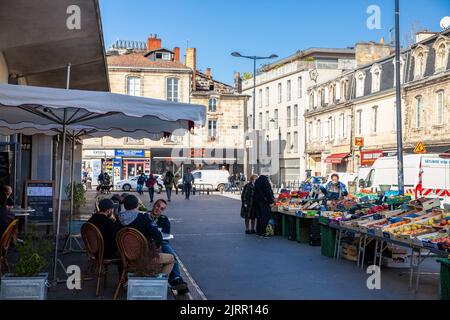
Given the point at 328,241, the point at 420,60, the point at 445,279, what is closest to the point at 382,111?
the point at 420,60

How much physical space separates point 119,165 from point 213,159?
8969mm

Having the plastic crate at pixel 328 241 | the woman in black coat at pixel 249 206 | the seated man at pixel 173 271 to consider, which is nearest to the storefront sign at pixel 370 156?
the woman in black coat at pixel 249 206

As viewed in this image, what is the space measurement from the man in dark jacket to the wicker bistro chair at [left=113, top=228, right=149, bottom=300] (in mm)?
7825

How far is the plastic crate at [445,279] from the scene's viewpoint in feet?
23.1

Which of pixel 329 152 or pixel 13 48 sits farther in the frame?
pixel 329 152

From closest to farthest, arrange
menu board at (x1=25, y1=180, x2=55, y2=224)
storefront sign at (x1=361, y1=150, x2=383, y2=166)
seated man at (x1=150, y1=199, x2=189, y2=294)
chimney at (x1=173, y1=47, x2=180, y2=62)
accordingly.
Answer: seated man at (x1=150, y1=199, x2=189, y2=294), menu board at (x1=25, y1=180, x2=55, y2=224), storefront sign at (x1=361, y1=150, x2=383, y2=166), chimney at (x1=173, y1=47, x2=180, y2=62)

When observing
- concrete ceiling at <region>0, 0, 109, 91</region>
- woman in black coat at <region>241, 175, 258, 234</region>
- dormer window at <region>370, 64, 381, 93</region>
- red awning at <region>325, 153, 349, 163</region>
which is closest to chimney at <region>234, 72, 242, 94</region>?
red awning at <region>325, 153, 349, 163</region>

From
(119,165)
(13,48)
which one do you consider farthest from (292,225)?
(119,165)

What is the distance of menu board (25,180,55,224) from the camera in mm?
13734

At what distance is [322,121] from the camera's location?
5091cm

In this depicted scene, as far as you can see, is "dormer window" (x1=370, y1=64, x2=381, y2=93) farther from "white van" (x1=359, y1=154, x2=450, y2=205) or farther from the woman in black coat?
the woman in black coat

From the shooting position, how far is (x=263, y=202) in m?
14.9

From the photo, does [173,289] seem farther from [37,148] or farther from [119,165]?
[119,165]

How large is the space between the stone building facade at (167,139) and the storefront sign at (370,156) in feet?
57.2
